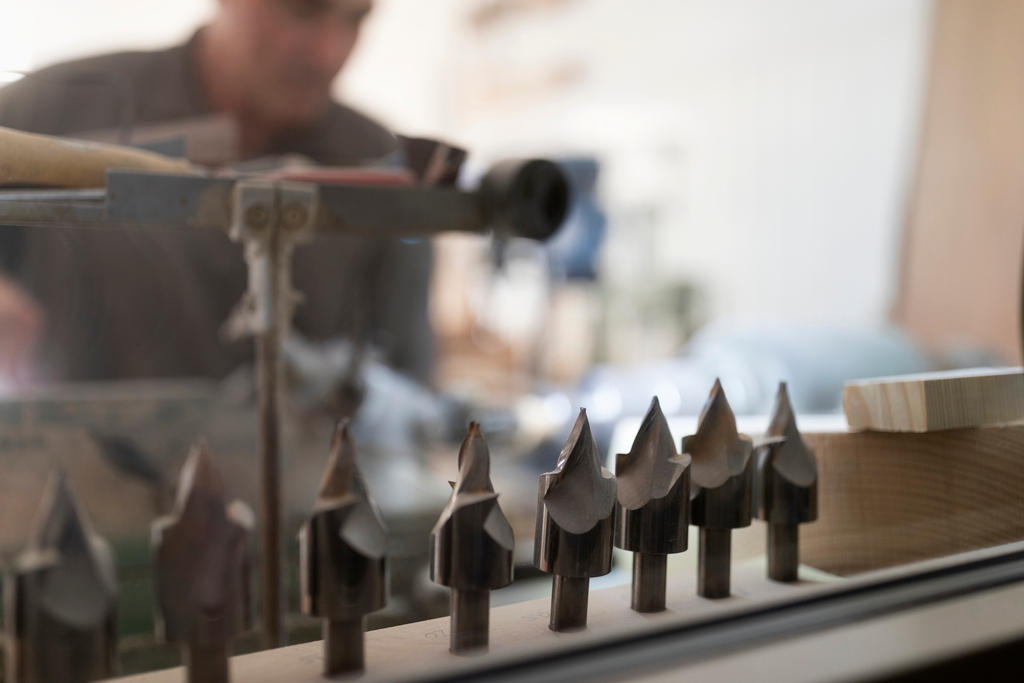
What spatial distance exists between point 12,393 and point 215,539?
809mm

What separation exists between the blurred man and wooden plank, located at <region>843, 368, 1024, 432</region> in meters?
0.57

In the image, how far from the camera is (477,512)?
0.39m

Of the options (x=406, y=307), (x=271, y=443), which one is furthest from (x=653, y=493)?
(x=406, y=307)

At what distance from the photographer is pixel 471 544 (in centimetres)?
39

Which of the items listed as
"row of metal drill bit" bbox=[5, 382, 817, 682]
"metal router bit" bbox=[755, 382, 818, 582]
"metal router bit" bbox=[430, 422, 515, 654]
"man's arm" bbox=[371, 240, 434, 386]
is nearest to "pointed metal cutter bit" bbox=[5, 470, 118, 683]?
"row of metal drill bit" bbox=[5, 382, 817, 682]

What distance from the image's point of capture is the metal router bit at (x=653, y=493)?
0.44 m

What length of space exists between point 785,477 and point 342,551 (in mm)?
280

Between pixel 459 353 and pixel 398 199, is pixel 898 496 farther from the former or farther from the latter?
pixel 459 353

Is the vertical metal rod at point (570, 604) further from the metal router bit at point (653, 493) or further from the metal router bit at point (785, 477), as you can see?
the metal router bit at point (785, 477)

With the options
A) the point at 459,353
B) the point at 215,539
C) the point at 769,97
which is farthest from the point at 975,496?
the point at 459,353

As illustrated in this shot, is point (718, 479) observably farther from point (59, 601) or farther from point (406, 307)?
point (406, 307)

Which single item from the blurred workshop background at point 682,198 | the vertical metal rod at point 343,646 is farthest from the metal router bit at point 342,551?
the blurred workshop background at point 682,198

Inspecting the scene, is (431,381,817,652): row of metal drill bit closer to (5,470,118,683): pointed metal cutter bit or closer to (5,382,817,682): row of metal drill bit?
(5,382,817,682): row of metal drill bit

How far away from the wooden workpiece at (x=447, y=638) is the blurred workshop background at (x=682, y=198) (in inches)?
6.5
